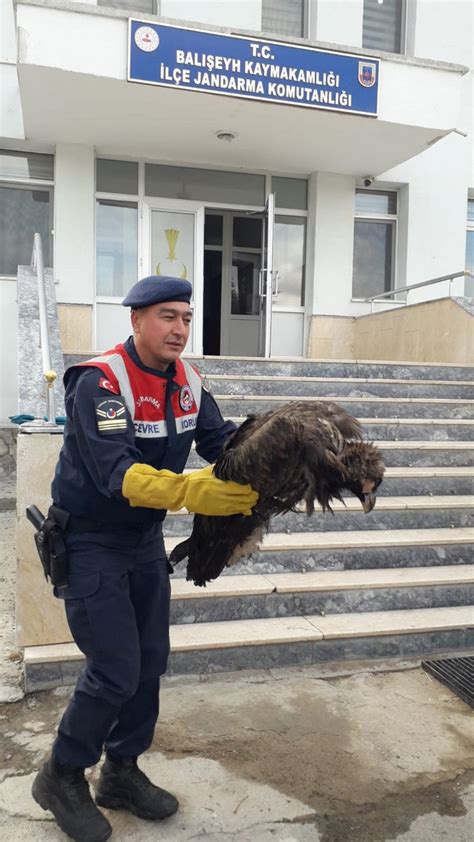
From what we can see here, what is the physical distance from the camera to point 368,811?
252 cm

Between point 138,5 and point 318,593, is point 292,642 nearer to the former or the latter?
point 318,593

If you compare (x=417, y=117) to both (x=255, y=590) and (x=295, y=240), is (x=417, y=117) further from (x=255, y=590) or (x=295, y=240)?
(x=255, y=590)

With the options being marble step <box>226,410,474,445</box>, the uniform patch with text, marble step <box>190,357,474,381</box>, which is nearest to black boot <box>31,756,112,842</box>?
the uniform patch with text

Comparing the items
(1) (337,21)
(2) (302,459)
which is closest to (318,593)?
(2) (302,459)

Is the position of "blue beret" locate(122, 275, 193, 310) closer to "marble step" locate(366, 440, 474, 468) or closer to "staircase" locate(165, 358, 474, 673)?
"staircase" locate(165, 358, 474, 673)

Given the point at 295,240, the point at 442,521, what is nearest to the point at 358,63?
the point at 295,240

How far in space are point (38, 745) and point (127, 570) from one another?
1186 mm

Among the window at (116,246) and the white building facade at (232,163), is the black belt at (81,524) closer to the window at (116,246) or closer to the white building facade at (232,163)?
the white building facade at (232,163)

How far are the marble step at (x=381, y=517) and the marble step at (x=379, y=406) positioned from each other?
4.10 ft

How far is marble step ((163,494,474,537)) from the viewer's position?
451 cm

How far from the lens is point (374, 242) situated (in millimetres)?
10117

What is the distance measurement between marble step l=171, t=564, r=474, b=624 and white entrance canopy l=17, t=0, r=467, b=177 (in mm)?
5505

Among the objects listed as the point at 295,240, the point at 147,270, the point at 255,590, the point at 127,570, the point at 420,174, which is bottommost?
the point at 255,590

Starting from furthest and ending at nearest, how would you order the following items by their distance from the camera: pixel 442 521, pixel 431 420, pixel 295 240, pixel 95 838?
pixel 295 240 < pixel 431 420 < pixel 442 521 < pixel 95 838
